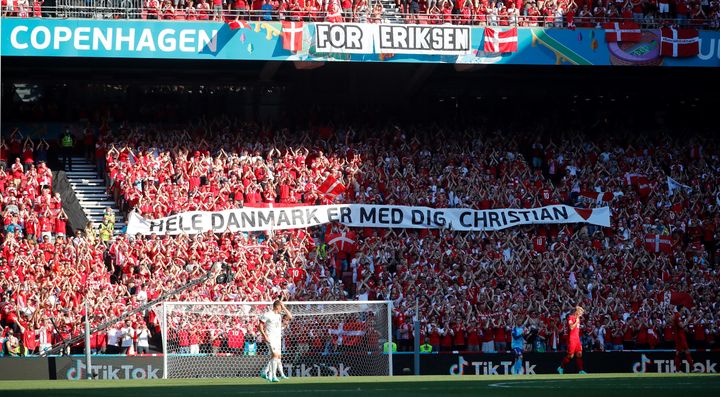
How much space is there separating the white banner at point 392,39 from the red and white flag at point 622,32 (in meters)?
4.41

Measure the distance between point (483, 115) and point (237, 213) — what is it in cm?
1068

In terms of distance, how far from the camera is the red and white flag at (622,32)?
37188 mm

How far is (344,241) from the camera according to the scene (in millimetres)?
35625

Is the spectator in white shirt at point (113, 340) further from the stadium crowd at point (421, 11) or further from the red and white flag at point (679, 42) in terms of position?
the red and white flag at point (679, 42)

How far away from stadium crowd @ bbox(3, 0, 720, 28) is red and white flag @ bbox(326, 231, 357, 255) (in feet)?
21.6

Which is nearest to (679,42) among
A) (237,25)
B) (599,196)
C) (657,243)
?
(599,196)

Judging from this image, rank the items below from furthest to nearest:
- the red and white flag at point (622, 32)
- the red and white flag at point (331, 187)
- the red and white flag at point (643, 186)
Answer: the red and white flag at point (643, 186), the red and white flag at point (622, 32), the red and white flag at point (331, 187)

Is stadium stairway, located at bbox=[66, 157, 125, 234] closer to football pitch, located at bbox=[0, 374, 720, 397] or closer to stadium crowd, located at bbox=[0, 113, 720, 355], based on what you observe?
stadium crowd, located at bbox=[0, 113, 720, 355]

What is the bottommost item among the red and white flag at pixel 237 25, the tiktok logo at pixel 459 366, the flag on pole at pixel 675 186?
the tiktok logo at pixel 459 366

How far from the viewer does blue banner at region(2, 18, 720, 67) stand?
35094 millimetres

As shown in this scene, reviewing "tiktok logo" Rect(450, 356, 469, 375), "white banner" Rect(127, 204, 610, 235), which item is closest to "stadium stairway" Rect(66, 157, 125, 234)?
"white banner" Rect(127, 204, 610, 235)

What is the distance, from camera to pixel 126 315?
29.3m

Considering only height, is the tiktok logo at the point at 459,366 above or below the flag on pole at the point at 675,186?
below

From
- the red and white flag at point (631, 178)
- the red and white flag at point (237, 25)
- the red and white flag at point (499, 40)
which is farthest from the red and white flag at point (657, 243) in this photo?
the red and white flag at point (237, 25)
